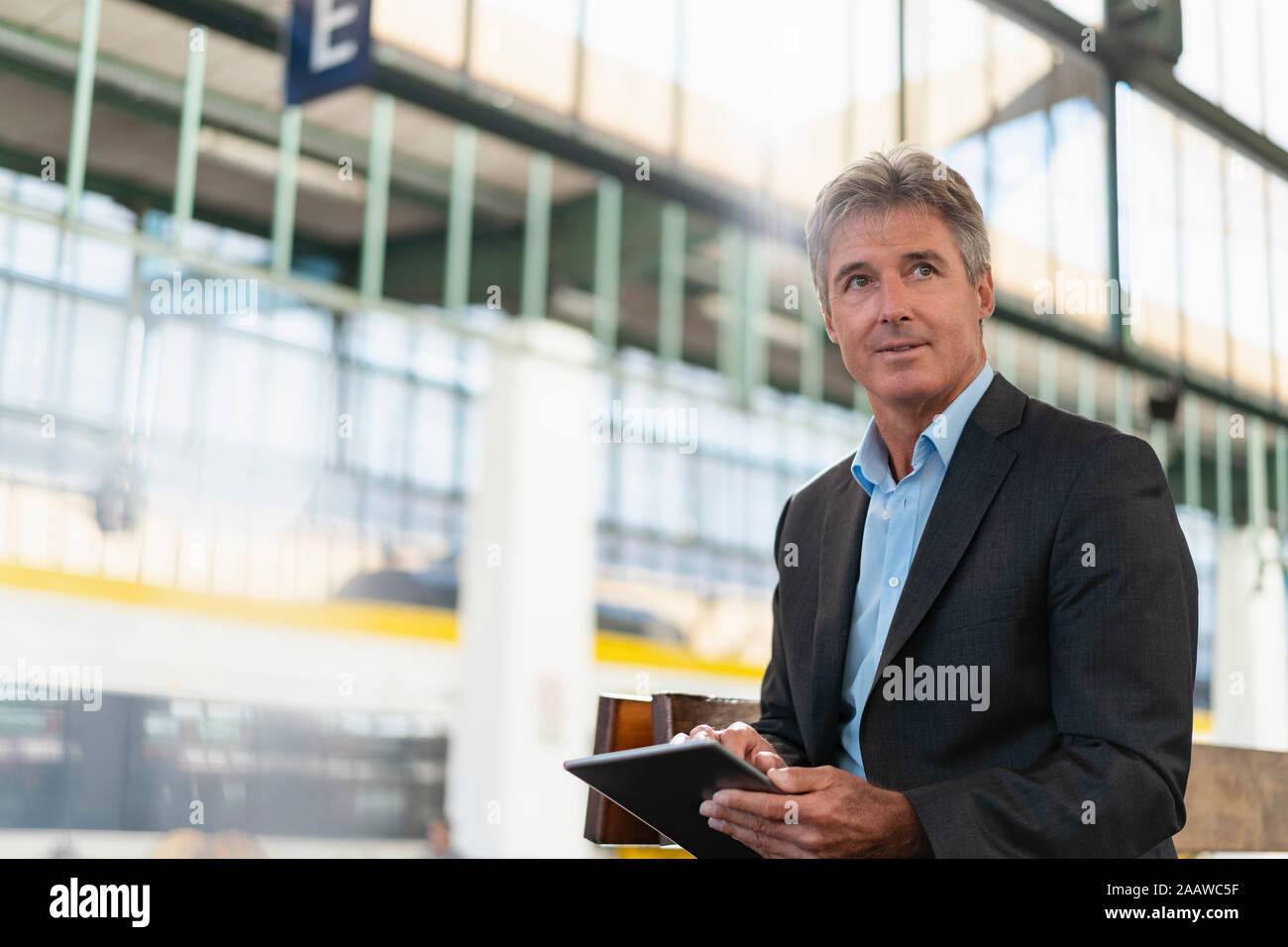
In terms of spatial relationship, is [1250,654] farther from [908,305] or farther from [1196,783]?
[908,305]

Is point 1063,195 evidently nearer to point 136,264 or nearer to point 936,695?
point 136,264

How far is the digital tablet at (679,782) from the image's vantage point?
3.66 ft

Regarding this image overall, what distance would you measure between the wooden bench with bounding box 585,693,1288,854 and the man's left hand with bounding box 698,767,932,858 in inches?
14.5

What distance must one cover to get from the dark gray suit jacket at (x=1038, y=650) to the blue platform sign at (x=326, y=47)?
119 inches

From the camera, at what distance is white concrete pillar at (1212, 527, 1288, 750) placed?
13.7 metres

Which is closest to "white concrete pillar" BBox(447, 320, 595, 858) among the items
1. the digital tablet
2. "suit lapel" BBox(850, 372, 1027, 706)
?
"suit lapel" BBox(850, 372, 1027, 706)

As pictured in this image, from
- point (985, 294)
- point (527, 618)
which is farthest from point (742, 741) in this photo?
point (527, 618)

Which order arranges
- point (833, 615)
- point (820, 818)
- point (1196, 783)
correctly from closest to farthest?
1. point (820, 818)
2. point (833, 615)
3. point (1196, 783)

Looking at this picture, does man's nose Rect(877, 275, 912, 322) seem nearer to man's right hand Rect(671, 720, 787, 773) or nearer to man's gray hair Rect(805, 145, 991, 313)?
man's gray hair Rect(805, 145, 991, 313)

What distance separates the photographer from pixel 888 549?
160 cm

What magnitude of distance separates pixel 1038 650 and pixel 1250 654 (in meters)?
14.4

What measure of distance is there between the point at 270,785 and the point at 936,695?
8928mm

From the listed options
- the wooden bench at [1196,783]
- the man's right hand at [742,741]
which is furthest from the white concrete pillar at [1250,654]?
the man's right hand at [742,741]

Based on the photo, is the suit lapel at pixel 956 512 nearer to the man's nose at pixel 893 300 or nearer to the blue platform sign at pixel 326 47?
the man's nose at pixel 893 300
